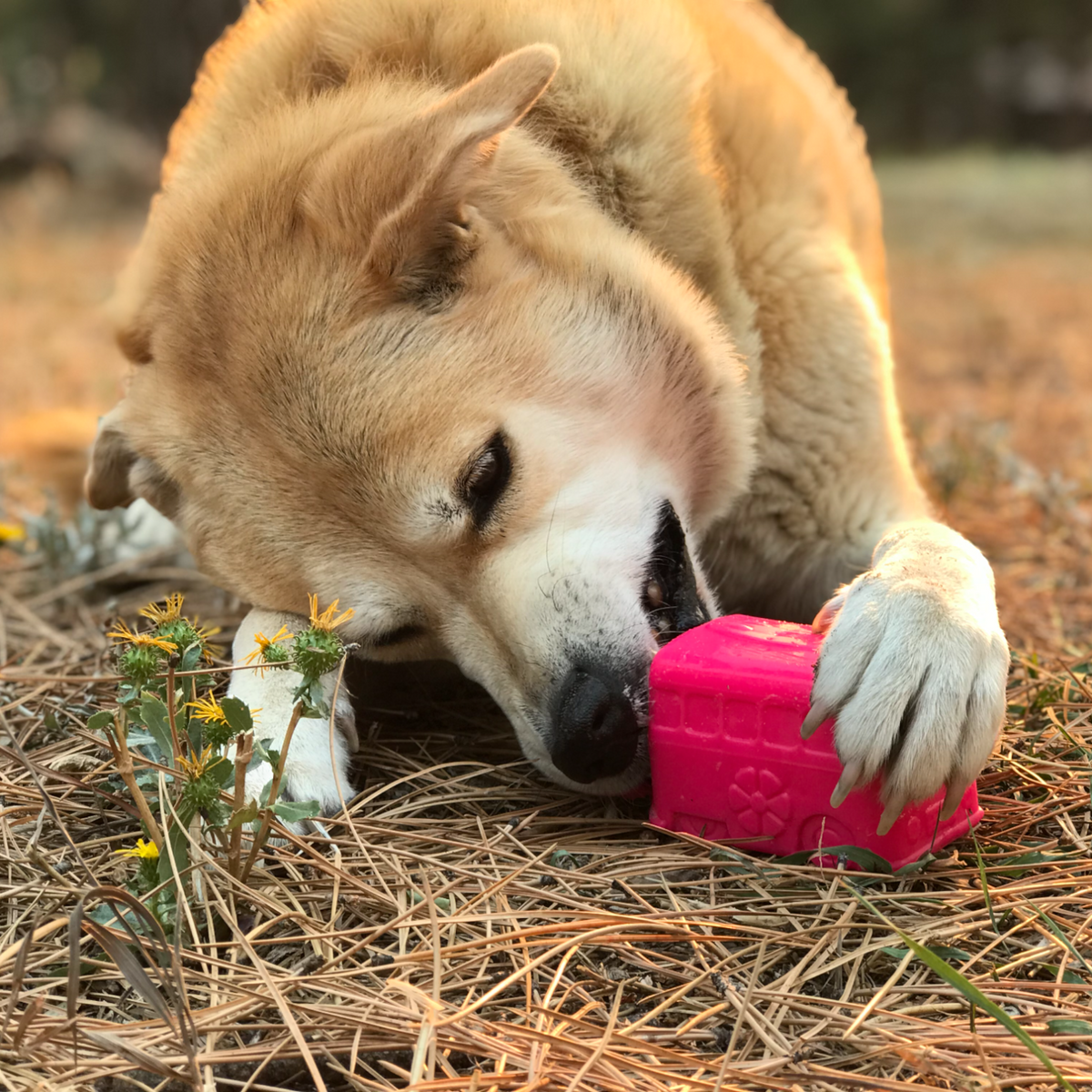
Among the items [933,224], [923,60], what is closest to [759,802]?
Answer: [933,224]

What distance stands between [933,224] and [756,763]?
32.7 feet

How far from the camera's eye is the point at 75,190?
10828mm

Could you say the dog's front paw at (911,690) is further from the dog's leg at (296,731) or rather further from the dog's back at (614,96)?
the dog's back at (614,96)

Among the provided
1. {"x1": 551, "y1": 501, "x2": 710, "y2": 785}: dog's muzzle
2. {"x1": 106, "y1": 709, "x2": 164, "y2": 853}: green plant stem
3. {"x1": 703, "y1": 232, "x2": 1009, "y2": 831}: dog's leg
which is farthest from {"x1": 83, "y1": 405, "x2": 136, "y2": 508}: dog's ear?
{"x1": 703, "y1": 232, "x2": 1009, "y2": 831}: dog's leg

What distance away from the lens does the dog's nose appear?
5.74 feet

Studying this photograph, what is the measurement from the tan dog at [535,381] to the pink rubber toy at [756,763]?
59 millimetres

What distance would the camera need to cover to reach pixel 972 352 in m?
5.89

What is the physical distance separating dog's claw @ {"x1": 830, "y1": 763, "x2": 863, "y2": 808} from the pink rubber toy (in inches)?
1.3

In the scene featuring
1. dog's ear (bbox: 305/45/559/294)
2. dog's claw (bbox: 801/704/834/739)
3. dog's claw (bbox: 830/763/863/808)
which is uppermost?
dog's ear (bbox: 305/45/559/294)

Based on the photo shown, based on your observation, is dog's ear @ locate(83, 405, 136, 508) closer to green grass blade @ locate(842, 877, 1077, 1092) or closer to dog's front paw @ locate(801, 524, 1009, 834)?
dog's front paw @ locate(801, 524, 1009, 834)

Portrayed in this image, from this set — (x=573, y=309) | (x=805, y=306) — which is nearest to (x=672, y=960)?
(x=573, y=309)

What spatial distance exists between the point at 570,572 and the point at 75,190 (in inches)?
417

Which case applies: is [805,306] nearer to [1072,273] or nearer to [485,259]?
[485,259]

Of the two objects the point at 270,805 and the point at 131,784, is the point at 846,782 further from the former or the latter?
the point at 131,784
